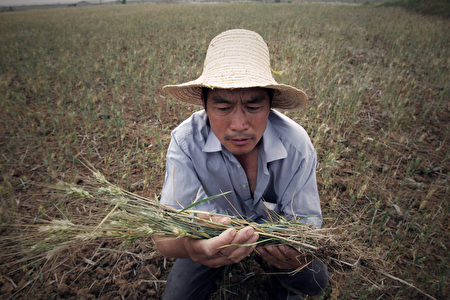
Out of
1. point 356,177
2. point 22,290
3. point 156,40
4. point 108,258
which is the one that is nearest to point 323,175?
point 356,177

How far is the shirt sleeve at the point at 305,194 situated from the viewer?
142 centimetres

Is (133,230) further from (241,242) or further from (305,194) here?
(305,194)

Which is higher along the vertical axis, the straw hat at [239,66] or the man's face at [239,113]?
the straw hat at [239,66]

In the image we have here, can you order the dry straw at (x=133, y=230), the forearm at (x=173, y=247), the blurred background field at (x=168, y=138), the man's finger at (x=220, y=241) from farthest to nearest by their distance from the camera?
the blurred background field at (x=168, y=138) → the forearm at (x=173, y=247) → the man's finger at (x=220, y=241) → the dry straw at (x=133, y=230)

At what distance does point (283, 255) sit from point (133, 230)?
0.83 metres

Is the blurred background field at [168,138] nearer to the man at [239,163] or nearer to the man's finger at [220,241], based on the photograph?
the man at [239,163]

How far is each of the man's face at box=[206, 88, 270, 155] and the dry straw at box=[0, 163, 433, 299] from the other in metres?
0.48

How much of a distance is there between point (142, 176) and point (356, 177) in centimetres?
242

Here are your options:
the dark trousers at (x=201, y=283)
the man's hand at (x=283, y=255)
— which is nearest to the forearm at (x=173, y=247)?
the dark trousers at (x=201, y=283)

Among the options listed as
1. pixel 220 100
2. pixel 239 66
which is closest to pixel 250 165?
pixel 220 100

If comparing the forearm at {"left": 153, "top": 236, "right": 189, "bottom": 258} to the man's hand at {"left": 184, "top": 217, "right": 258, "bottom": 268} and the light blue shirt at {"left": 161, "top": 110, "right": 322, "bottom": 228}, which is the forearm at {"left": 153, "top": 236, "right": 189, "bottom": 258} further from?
the light blue shirt at {"left": 161, "top": 110, "right": 322, "bottom": 228}

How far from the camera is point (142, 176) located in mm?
2518

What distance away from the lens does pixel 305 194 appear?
56.2 inches

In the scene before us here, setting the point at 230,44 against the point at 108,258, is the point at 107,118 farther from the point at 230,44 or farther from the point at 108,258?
the point at 230,44
